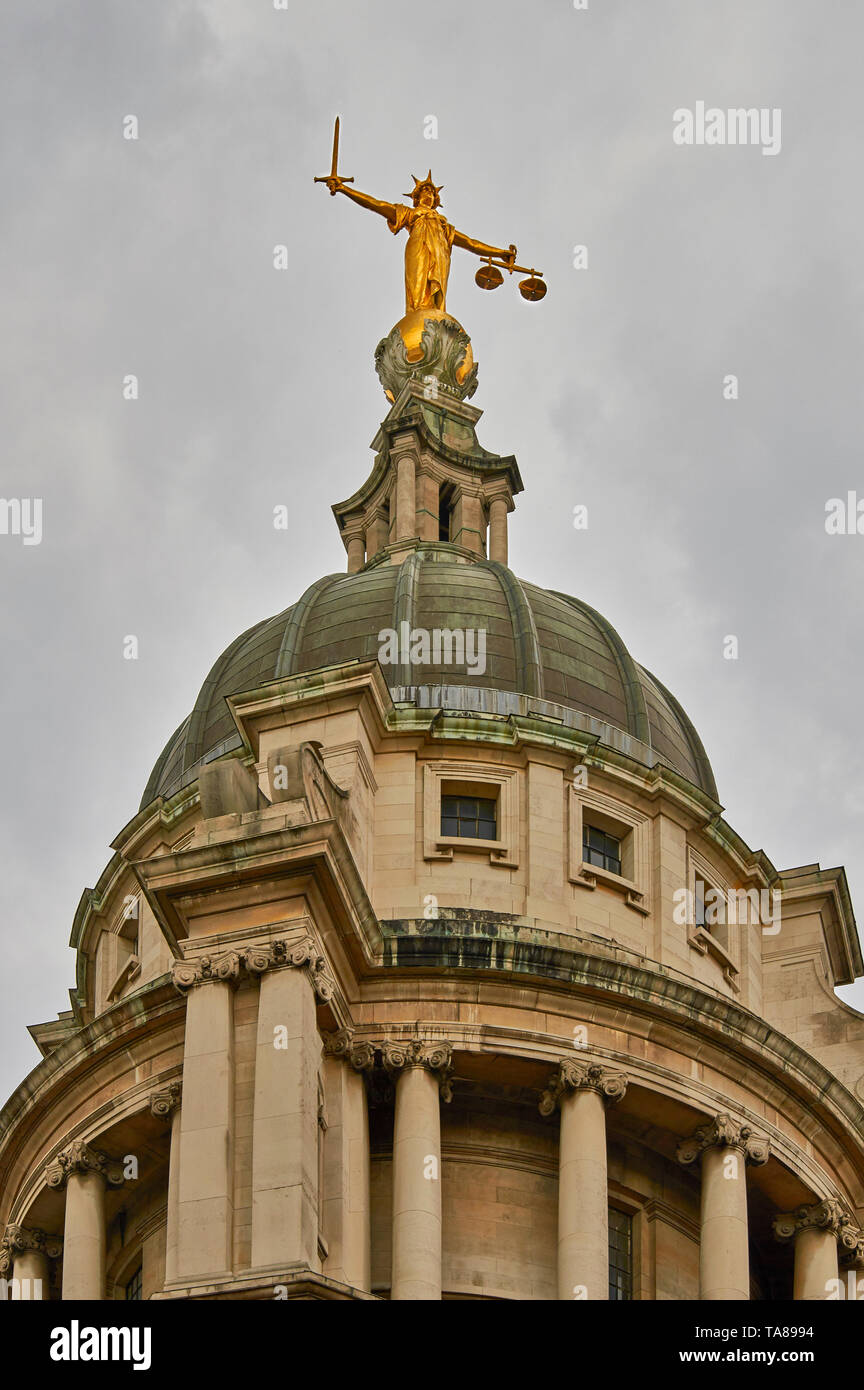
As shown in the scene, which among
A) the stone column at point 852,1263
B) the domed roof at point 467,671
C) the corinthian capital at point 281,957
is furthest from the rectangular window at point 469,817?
the stone column at point 852,1263

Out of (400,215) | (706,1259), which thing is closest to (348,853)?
(706,1259)

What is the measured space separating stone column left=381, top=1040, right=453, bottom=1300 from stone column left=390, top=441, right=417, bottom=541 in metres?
19.2

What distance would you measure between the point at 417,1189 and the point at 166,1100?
17.0 feet

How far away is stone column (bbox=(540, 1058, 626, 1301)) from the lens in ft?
156

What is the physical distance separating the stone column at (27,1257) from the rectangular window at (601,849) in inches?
509

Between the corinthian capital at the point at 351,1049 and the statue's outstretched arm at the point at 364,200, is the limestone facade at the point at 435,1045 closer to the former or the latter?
the corinthian capital at the point at 351,1049

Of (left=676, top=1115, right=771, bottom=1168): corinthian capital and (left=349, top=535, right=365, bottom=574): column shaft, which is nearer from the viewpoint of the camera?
(left=676, top=1115, right=771, bottom=1168): corinthian capital

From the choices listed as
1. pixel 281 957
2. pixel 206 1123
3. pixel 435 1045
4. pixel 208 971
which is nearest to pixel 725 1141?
pixel 435 1045

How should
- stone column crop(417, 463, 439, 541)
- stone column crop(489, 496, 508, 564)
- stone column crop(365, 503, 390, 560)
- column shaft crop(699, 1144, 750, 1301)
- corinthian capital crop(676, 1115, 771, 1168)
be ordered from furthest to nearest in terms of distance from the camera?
1. stone column crop(365, 503, 390, 560)
2. stone column crop(489, 496, 508, 564)
3. stone column crop(417, 463, 439, 541)
4. corinthian capital crop(676, 1115, 771, 1168)
5. column shaft crop(699, 1144, 750, 1301)

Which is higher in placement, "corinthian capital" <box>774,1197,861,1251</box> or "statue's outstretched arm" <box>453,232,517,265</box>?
"statue's outstretched arm" <box>453,232,517,265</box>

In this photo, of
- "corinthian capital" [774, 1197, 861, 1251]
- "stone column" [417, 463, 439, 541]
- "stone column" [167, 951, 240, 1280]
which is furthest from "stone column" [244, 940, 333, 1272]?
"stone column" [417, 463, 439, 541]

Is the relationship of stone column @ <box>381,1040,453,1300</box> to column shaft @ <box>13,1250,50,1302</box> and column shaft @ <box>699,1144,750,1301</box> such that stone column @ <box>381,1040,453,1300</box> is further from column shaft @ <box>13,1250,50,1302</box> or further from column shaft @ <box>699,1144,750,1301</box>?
column shaft @ <box>13,1250,50,1302</box>

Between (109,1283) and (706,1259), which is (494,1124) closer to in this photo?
(706,1259)

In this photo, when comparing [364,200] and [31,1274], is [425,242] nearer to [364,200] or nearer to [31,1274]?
[364,200]
